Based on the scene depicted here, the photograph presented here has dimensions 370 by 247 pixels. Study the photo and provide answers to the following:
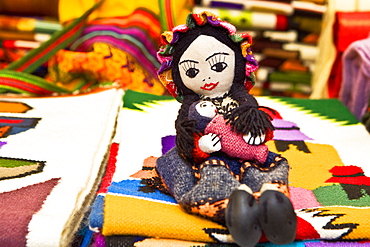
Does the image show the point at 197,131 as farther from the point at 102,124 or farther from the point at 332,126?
the point at 332,126

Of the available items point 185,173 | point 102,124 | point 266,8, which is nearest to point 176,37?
point 185,173

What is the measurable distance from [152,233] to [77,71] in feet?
3.15

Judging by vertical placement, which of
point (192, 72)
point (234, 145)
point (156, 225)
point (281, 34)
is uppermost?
point (281, 34)

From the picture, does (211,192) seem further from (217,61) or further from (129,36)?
(129,36)

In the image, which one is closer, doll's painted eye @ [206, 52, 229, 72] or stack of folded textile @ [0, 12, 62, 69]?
doll's painted eye @ [206, 52, 229, 72]

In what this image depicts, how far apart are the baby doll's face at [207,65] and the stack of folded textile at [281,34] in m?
0.98

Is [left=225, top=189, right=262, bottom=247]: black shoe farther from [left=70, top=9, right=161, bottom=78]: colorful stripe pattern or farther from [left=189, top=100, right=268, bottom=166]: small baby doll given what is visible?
[left=70, top=9, right=161, bottom=78]: colorful stripe pattern

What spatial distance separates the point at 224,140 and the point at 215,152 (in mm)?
34

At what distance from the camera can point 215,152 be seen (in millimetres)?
662

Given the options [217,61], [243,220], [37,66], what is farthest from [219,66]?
[37,66]

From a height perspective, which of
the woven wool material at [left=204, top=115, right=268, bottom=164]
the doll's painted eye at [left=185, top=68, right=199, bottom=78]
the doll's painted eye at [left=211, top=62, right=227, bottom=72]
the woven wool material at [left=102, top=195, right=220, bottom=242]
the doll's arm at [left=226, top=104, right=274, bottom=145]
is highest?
the doll's painted eye at [left=211, top=62, right=227, bottom=72]

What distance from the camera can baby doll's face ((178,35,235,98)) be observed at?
670mm

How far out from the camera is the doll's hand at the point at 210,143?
64cm

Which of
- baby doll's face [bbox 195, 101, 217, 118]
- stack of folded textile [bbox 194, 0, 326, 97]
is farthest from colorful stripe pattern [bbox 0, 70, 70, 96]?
baby doll's face [bbox 195, 101, 217, 118]
